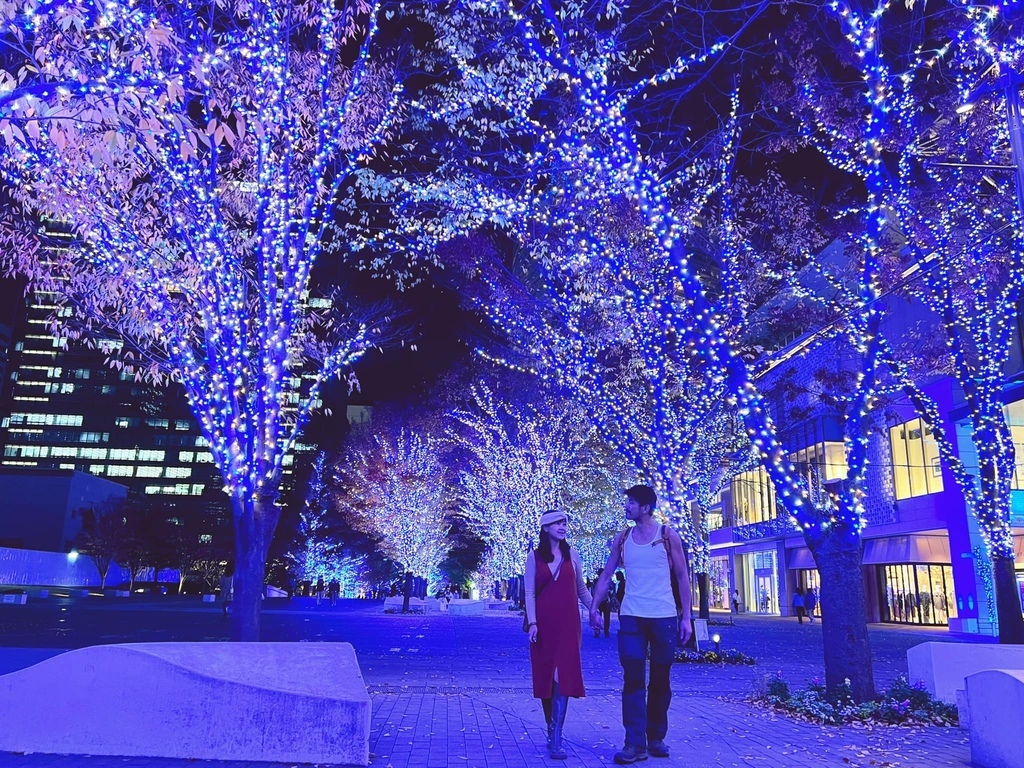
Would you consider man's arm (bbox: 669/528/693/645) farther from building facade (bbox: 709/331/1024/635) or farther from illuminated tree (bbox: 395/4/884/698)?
building facade (bbox: 709/331/1024/635)

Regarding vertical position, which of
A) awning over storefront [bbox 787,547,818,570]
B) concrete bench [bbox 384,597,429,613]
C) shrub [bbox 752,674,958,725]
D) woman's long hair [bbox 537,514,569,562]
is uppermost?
awning over storefront [bbox 787,547,818,570]

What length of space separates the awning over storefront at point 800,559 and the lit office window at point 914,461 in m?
8.05

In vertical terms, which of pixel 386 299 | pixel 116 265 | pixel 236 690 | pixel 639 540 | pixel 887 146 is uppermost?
pixel 887 146

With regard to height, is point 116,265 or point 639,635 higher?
point 116,265

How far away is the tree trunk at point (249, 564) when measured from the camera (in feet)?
27.6

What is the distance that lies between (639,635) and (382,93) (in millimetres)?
7280

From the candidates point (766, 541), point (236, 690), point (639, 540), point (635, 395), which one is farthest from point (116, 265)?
point (766, 541)

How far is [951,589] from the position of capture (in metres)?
27.5

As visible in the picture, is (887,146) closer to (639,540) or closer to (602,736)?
(639,540)

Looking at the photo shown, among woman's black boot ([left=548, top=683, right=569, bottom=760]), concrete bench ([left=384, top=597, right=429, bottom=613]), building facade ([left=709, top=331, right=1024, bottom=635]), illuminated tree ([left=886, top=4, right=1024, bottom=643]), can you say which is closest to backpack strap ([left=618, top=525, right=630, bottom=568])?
woman's black boot ([left=548, top=683, right=569, bottom=760])

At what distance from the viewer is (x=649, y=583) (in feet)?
17.7

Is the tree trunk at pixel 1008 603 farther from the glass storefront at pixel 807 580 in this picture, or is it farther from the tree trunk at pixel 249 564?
the glass storefront at pixel 807 580

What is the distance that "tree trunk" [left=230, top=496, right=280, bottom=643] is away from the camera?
8.41 m

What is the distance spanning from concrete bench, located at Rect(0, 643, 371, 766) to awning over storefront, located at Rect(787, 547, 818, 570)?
34.5 m
